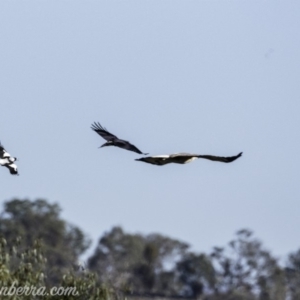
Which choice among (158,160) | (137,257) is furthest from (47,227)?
(158,160)

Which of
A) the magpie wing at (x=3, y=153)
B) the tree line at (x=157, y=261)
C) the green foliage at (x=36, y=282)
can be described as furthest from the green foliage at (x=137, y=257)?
the magpie wing at (x=3, y=153)

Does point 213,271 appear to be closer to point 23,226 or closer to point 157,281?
point 157,281

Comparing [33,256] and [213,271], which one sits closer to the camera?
[33,256]

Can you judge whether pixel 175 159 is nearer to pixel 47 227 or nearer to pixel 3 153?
pixel 3 153

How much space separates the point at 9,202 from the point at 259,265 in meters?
17.6

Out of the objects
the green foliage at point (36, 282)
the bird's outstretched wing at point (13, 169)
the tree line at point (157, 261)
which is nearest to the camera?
the bird's outstretched wing at point (13, 169)

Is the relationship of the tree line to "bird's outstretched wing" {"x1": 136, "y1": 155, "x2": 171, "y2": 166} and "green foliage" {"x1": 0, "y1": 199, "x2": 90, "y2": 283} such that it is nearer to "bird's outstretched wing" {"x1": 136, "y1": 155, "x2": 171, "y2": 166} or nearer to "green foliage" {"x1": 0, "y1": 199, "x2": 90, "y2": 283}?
"green foliage" {"x1": 0, "y1": 199, "x2": 90, "y2": 283}

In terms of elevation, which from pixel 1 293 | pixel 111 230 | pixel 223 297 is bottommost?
pixel 1 293

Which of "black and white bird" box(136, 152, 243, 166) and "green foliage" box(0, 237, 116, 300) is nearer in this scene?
"black and white bird" box(136, 152, 243, 166)

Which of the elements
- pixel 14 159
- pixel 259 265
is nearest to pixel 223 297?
pixel 259 265

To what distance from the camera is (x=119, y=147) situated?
2269cm

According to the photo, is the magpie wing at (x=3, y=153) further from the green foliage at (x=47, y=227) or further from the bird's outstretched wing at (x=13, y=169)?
the green foliage at (x=47, y=227)

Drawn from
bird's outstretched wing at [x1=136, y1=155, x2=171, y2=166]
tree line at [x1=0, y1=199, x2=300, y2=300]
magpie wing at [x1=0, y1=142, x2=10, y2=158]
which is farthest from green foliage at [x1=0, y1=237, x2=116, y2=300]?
tree line at [x1=0, y1=199, x2=300, y2=300]

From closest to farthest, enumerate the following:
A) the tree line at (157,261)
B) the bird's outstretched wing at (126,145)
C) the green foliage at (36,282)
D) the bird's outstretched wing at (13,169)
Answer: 1. the bird's outstretched wing at (126,145)
2. the bird's outstretched wing at (13,169)
3. the green foliage at (36,282)
4. the tree line at (157,261)
